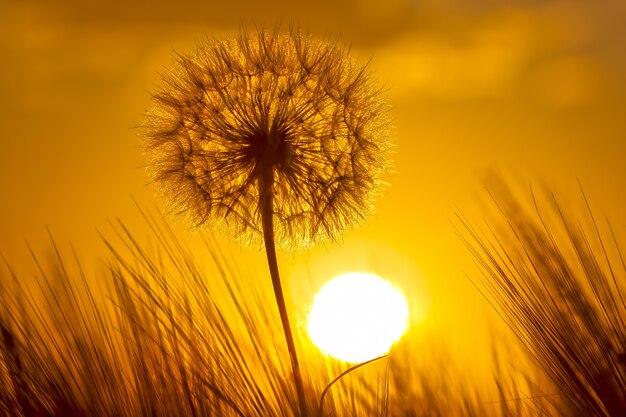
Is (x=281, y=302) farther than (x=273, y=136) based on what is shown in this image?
No

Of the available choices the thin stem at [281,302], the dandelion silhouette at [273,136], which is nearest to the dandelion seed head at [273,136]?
the dandelion silhouette at [273,136]

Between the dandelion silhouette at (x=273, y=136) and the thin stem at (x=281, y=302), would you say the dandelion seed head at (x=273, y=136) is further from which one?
the thin stem at (x=281, y=302)

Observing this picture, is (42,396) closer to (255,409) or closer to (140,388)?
(140,388)

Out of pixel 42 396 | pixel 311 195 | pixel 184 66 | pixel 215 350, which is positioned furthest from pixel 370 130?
pixel 42 396

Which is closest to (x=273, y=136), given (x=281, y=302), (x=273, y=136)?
(x=273, y=136)

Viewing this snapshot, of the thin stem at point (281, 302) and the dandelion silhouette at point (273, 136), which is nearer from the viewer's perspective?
the thin stem at point (281, 302)

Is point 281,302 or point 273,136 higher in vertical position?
point 273,136

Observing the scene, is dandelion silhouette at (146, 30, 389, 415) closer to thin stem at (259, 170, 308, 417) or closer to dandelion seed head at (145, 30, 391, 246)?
dandelion seed head at (145, 30, 391, 246)

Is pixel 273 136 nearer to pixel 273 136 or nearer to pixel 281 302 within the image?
pixel 273 136

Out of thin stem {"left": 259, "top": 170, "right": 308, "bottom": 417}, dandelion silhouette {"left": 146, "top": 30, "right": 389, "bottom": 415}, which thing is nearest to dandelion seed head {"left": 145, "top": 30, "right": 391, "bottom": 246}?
dandelion silhouette {"left": 146, "top": 30, "right": 389, "bottom": 415}

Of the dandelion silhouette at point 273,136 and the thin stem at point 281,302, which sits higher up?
the dandelion silhouette at point 273,136
